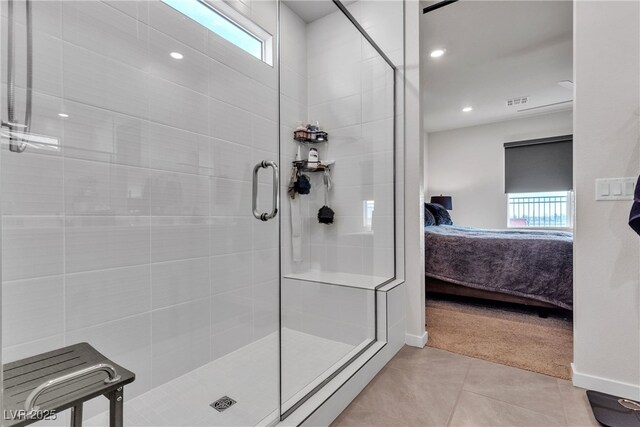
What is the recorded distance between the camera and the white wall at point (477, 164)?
541cm

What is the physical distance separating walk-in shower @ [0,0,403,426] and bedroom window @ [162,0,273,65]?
0.01 m

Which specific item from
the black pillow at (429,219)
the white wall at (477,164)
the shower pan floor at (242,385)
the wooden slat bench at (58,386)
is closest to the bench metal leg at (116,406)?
the wooden slat bench at (58,386)

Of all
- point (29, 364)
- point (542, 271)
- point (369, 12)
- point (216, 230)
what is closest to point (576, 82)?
point (369, 12)

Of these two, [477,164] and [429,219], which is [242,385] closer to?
[429,219]

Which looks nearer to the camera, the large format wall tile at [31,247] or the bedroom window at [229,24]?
the large format wall tile at [31,247]

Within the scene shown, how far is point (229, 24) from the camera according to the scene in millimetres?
1960

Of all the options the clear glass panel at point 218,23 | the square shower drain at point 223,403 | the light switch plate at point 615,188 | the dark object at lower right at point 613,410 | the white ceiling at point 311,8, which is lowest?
the dark object at lower right at point 613,410

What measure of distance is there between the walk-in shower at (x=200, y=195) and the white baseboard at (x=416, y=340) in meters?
0.33

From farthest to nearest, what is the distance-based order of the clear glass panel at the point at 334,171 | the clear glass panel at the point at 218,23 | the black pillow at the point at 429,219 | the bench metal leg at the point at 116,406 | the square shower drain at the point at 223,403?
the black pillow at the point at 429,219 → the clear glass panel at the point at 334,171 → the clear glass panel at the point at 218,23 → the square shower drain at the point at 223,403 → the bench metal leg at the point at 116,406

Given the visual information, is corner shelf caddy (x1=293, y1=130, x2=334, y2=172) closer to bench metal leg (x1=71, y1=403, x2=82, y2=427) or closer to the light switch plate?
the light switch plate

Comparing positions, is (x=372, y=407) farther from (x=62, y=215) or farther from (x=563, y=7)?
(x=563, y=7)

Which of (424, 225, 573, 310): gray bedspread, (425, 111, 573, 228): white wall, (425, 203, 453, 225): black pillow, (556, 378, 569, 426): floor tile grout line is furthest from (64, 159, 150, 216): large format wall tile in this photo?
(425, 111, 573, 228): white wall

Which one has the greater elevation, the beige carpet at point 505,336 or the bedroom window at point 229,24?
the bedroom window at point 229,24

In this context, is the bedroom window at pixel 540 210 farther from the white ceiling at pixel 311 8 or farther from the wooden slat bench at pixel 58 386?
the wooden slat bench at pixel 58 386
